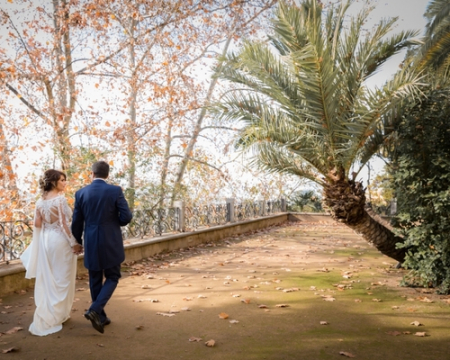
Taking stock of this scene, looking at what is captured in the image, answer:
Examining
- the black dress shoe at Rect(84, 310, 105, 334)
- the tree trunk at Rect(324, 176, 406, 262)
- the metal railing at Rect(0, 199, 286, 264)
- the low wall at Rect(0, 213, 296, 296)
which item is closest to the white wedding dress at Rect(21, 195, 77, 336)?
the black dress shoe at Rect(84, 310, 105, 334)

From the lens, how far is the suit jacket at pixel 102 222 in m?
5.15

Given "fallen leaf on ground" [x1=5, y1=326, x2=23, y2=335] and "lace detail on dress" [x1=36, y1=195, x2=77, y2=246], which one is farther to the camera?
"lace detail on dress" [x1=36, y1=195, x2=77, y2=246]

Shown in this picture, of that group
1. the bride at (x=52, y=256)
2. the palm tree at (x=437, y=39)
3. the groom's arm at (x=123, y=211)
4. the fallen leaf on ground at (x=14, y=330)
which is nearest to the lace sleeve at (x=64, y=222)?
the bride at (x=52, y=256)

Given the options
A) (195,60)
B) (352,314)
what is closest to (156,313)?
(352,314)

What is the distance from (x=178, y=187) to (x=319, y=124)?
25.6 feet

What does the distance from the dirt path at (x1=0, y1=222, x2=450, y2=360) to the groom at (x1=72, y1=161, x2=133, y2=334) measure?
0.52 metres

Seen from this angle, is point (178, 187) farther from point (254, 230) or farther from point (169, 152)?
point (254, 230)

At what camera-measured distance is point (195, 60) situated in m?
16.9

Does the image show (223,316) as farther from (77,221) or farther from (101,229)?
(77,221)

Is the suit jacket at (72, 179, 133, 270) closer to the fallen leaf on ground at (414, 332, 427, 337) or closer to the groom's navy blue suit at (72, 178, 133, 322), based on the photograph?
the groom's navy blue suit at (72, 178, 133, 322)

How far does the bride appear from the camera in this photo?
5.28 m

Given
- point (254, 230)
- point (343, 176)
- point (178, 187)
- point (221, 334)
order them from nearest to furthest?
point (221, 334) < point (343, 176) < point (178, 187) < point (254, 230)

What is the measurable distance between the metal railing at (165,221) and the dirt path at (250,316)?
1151 millimetres

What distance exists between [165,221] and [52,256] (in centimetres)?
697
